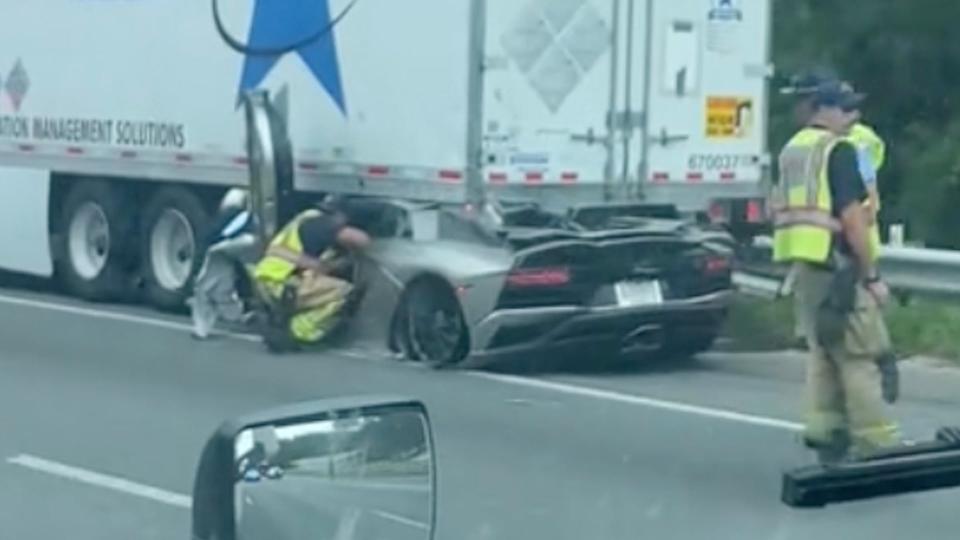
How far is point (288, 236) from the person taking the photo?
16.7 meters

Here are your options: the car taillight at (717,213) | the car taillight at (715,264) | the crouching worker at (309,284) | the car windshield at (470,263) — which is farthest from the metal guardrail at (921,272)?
the crouching worker at (309,284)

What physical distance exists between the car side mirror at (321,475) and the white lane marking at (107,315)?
44.9 ft

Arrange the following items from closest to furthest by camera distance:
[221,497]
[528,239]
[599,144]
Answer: [221,497] → [528,239] → [599,144]

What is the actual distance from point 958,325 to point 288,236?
4.41 m

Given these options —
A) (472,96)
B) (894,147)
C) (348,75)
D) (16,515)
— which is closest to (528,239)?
(472,96)

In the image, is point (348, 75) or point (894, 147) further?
point (894, 147)

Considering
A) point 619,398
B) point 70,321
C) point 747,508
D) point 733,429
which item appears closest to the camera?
point 747,508

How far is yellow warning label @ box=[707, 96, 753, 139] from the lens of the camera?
17.3 meters

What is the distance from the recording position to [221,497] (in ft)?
10.6

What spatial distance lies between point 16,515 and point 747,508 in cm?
303

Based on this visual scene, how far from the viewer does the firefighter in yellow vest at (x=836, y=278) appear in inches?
431

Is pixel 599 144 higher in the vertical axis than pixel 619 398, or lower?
higher

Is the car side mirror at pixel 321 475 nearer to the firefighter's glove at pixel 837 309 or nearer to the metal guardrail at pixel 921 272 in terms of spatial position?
the firefighter's glove at pixel 837 309

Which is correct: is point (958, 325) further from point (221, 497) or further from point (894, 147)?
point (221, 497)
